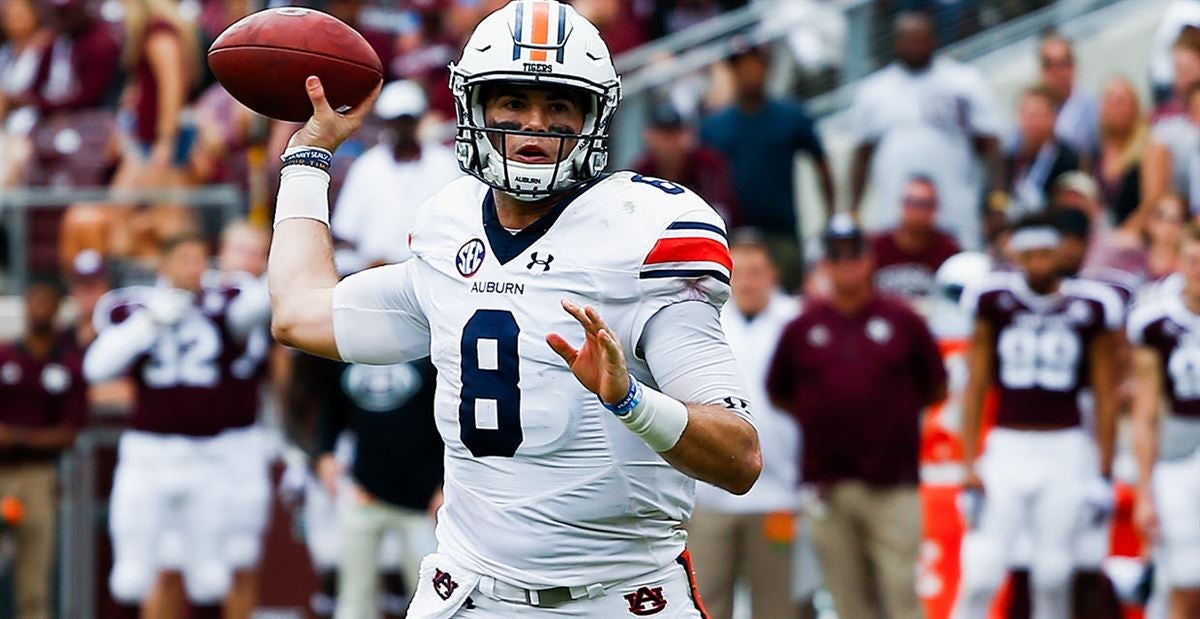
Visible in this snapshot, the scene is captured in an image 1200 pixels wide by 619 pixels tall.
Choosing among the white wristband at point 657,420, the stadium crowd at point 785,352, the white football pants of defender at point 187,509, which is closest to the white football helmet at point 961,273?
the stadium crowd at point 785,352

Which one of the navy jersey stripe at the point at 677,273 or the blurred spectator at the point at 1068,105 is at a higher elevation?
the blurred spectator at the point at 1068,105

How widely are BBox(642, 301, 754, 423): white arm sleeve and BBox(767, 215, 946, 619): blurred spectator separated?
485cm

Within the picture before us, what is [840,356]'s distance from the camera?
8.77 metres

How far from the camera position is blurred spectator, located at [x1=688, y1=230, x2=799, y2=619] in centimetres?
884

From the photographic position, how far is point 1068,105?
34.9 ft

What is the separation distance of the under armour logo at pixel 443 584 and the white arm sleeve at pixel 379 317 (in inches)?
19.3

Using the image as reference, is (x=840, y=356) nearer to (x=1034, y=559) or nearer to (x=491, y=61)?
(x=1034, y=559)

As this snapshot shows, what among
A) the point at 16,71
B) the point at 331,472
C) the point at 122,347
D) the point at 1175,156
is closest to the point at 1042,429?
the point at 1175,156

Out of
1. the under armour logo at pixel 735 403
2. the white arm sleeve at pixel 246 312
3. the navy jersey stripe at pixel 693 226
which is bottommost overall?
the under armour logo at pixel 735 403

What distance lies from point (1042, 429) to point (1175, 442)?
528 millimetres

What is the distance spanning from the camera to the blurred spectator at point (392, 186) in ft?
32.4

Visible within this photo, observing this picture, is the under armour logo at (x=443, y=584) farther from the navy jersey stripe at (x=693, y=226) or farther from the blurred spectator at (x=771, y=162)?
the blurred spectator at (x=771, y=162)

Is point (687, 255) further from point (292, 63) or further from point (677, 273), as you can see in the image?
point (292, 63)

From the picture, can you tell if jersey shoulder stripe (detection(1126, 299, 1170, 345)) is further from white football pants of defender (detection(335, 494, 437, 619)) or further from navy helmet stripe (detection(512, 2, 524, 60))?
navy helmet stripe (detection(512, 2, 524, 60))
